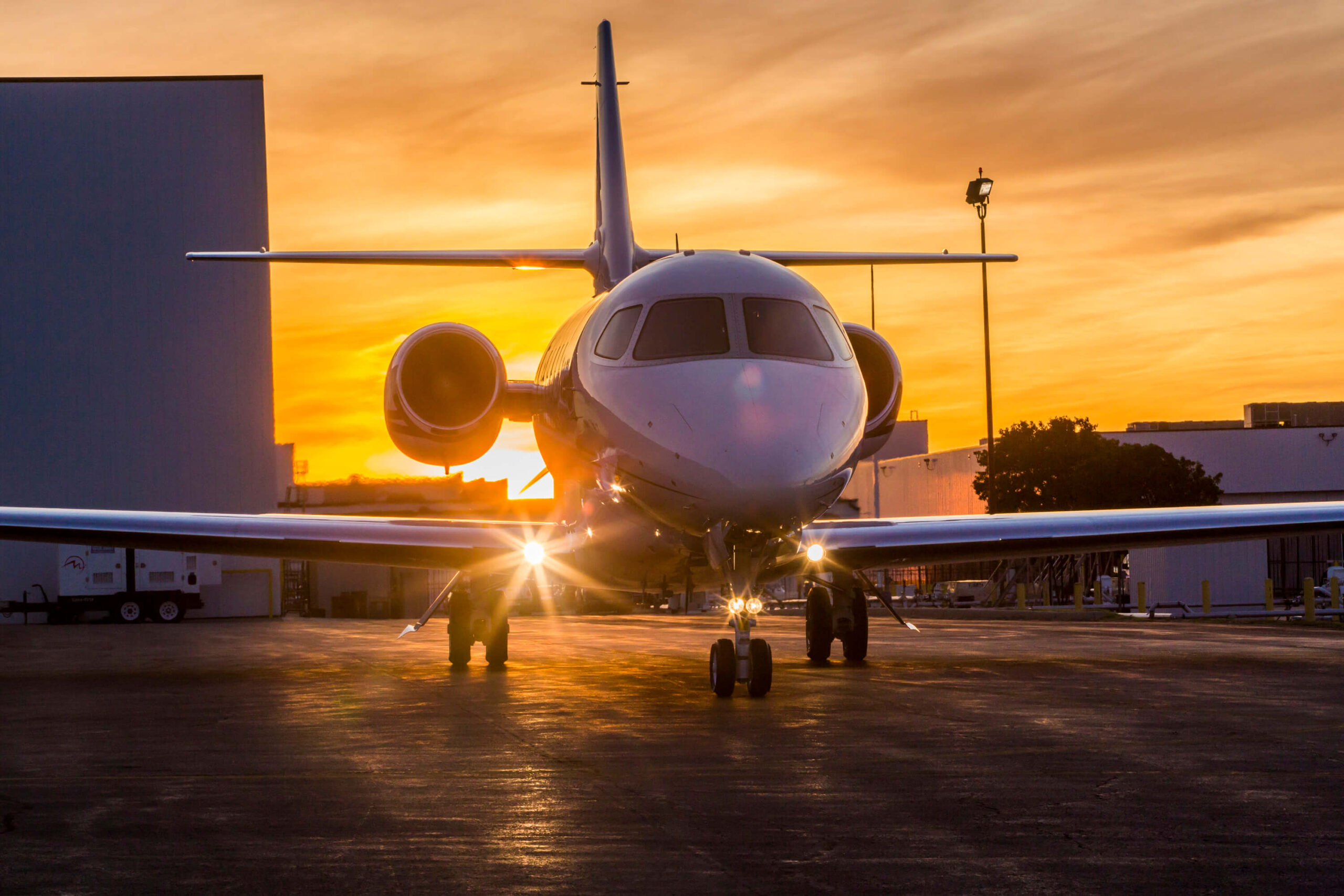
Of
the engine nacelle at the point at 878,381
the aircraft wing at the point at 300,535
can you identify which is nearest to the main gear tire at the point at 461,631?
the aircraft wing at the point at 300,535

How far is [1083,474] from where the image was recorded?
6172 cm

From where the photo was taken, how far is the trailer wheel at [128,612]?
146 feet

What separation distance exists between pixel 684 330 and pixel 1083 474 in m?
53.5

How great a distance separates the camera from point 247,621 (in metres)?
44.6

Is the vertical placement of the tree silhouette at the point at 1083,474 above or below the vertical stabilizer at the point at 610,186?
below

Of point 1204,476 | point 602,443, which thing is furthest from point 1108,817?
point 1204,476

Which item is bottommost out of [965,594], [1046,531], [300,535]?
[965,594]

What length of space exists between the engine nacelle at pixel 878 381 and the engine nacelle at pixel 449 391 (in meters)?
3.72

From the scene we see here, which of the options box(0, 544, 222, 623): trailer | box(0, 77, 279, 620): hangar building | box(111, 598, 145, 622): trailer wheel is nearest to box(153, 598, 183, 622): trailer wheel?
box(0, 544, 222, 623): trailer

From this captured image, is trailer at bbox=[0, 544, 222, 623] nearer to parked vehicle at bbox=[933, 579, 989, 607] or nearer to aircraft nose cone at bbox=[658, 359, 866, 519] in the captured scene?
parked vehicle at bbox=[933, 579, 989, 607]

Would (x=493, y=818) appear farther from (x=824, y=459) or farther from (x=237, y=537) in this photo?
(x=237, y=537)

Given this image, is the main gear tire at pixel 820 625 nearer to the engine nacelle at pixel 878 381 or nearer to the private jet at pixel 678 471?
the private jet at pixel 678 471

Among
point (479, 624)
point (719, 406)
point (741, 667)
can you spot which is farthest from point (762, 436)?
point (479, 624)

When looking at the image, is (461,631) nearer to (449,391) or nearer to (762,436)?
(449,391)
